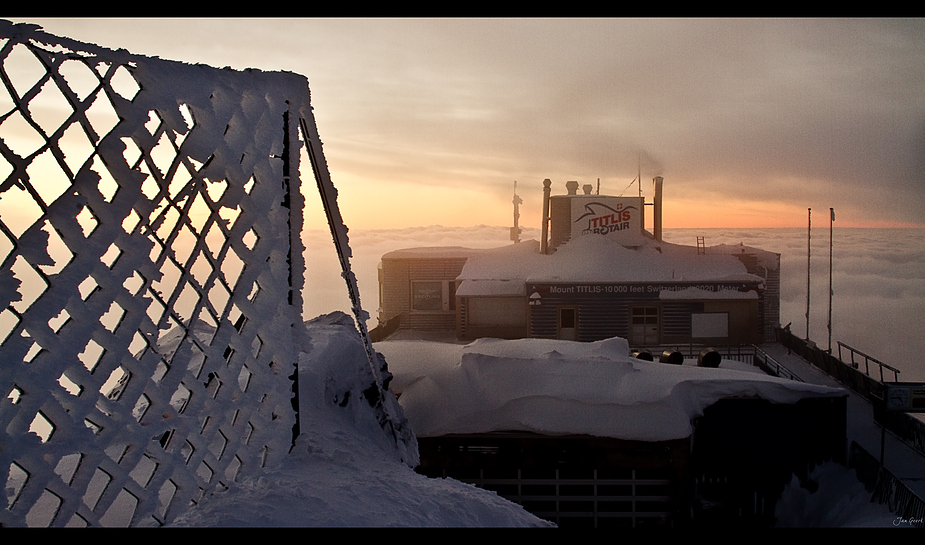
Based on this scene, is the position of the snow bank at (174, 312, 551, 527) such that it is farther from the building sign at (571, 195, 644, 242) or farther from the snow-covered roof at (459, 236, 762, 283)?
the building sign at (571, 195, 644, 242)

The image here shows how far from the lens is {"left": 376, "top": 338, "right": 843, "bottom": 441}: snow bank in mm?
9672

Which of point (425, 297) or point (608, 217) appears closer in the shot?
point (608, 217)

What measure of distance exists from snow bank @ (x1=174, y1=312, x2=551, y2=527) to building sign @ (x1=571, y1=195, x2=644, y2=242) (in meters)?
22.1

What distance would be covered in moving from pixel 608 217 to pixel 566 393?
1713cm

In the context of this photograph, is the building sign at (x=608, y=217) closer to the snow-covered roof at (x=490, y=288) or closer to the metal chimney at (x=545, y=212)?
the metal chimney at (x=545, y=212)

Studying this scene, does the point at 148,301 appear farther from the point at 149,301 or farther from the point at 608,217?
the point at 608,217

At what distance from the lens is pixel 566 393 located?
996 cm

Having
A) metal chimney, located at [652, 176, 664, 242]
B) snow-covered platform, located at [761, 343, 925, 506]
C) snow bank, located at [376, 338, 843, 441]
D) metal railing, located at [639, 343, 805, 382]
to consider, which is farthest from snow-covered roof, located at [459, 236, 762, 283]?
snow bank, located at [376, 338, 843, 441]

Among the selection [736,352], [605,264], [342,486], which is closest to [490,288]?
[605,264]

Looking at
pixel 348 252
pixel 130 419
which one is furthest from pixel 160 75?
pixel 348 252

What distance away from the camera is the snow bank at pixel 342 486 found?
99.4 inches

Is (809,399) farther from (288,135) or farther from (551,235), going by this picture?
(551,235)

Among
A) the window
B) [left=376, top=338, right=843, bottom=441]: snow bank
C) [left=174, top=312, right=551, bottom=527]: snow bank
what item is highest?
[left=174, top=312, right=551, bottom=527]: snow bank

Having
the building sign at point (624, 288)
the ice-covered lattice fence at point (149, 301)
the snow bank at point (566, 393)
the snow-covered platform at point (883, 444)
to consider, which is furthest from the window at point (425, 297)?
the ice-covered lattice fence at point (149, 301)
